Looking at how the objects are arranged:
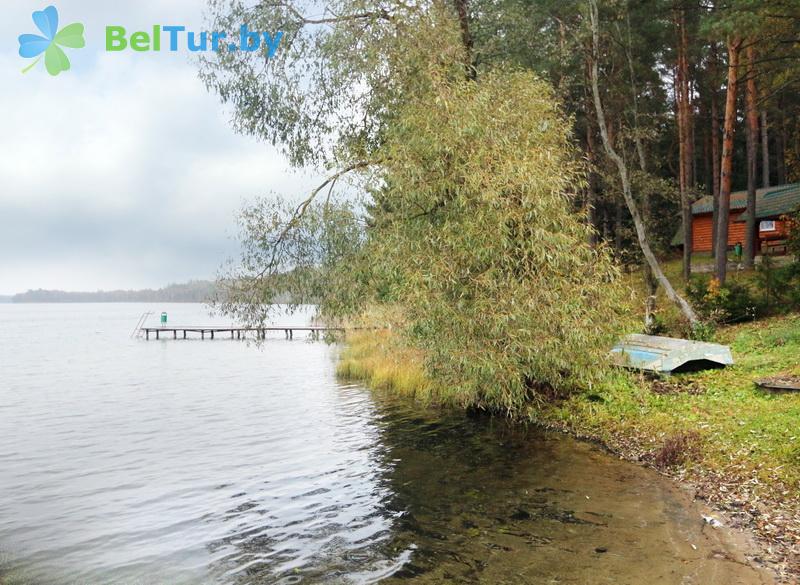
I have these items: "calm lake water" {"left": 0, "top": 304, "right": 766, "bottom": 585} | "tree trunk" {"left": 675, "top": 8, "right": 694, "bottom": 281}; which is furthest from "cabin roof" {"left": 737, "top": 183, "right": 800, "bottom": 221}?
"calm lake water" {"left": 0, "top": 304, "right": 766, "bottom": 585}

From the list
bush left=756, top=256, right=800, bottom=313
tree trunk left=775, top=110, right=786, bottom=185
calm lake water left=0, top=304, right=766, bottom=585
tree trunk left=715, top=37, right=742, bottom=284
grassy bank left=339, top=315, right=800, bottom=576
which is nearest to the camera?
calm lake water left=0, top=304, right=766, bottom=585

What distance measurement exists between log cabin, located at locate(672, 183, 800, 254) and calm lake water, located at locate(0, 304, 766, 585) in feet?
79.9

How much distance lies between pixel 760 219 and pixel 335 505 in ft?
111

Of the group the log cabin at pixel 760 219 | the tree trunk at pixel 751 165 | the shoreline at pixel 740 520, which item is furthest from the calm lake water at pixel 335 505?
the log cabin at pixel 760 219

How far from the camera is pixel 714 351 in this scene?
56.2 ft

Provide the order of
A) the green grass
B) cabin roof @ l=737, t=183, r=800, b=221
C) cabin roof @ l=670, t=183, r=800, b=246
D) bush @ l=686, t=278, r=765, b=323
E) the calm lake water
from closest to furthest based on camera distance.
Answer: the calm lake water
the green grass
bush @ l=686, t=278, r=765, b=323
cabin roof @ l=737, t=183, r=800, b=221
cabin roof @ l=670, t=183, r=800, b=246

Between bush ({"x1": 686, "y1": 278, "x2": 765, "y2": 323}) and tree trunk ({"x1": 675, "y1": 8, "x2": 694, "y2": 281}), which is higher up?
tree trunk ({"x1": 675, "y1": 8, "x2": 694, "y2": 281})

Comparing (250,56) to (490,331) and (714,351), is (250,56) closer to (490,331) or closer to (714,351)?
(490,331)

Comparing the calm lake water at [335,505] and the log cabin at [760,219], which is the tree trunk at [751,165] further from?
the calm lake water at [335,505]

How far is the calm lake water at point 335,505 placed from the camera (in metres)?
8.62

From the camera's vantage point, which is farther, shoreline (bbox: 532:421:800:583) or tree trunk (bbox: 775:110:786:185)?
tree trunk (bbox: 775:110:786:185)

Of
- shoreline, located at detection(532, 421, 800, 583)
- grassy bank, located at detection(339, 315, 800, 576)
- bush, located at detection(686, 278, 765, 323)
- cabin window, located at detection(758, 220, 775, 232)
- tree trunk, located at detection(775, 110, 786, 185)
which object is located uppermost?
tree trunk, located at detection(775, 110, 786, 185)

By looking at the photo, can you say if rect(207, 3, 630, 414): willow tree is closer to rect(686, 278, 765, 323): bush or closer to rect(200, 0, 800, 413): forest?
rect(200, 0, 800, 413): forest

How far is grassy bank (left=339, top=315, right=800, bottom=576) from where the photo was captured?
946 cm
